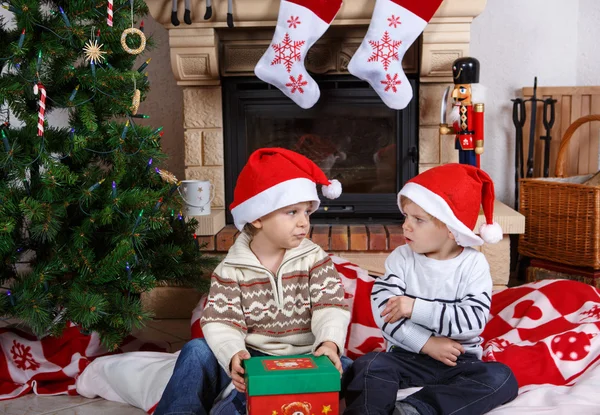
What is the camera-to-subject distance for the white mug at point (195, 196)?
256cm

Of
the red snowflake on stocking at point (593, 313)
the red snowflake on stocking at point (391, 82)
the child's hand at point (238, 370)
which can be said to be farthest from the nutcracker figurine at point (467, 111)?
the child's hand at point (238, 370)

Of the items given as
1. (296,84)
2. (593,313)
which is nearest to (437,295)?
(593,313)

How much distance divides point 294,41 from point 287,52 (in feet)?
0.16

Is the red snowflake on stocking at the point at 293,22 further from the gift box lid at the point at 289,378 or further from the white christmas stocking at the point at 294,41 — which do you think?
the gift box lid at the point at 289,378

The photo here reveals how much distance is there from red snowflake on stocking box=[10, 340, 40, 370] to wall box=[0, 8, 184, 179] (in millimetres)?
1367

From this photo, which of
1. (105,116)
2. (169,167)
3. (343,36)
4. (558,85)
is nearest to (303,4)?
(343,36)

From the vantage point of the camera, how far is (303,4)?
7.86ft

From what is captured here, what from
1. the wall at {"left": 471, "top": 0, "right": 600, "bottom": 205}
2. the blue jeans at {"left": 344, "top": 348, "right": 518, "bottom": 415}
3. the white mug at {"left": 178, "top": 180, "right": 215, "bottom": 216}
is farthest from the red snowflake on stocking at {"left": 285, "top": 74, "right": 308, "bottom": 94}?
the blue jeans at {"left": 344, "top": 348, "right": 518, "bottom": 415}

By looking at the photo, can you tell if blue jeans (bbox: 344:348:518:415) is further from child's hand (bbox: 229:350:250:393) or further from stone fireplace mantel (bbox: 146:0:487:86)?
stone fireplace mantel (bbox: 146:0:487:86)

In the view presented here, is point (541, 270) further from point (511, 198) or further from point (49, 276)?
point (49, 276)

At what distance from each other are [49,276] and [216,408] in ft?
2.09

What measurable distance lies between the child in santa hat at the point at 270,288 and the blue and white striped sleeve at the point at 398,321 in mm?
84

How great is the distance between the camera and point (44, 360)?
6.38 ft

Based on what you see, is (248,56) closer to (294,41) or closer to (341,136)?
(294,41)
